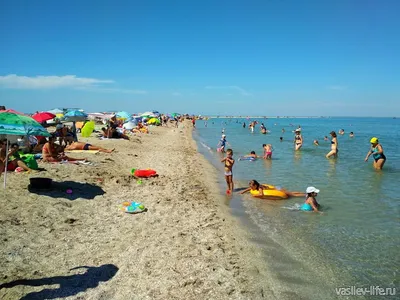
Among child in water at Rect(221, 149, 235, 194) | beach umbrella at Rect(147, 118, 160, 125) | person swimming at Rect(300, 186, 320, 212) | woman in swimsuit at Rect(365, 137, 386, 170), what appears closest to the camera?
person swimming at Rect(300, 186, 320, 212)

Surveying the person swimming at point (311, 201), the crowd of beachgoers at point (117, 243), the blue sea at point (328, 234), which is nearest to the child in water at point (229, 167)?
the blue sea at point (328, 234)

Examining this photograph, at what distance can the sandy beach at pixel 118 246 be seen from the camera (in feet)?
13.4

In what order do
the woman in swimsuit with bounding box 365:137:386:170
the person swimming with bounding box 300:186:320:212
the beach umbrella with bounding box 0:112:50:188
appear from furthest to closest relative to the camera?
the woman in swimsuit with bounding box 365:137:386:170 → the person swimming with bounding box 300:186:320:212 → the beach umbrella with bounding box 0:112:50:188

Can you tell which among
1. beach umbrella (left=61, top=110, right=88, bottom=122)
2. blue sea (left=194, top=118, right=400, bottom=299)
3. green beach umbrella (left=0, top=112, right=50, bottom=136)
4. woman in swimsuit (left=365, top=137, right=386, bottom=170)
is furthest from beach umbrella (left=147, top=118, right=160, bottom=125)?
green beach umbrella (left=0, top=112, right=50, bottom=136)

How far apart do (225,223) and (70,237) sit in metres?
3.29

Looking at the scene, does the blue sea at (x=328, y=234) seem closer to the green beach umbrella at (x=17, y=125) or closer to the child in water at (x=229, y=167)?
the child in water at (x=229, y=167)

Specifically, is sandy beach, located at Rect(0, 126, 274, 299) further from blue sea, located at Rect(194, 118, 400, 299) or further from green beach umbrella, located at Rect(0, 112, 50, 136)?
green beach umbrella, located at Rect(0, 112, 50, 136)

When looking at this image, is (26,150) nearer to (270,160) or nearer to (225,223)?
(225,223)

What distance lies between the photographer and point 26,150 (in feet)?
40.8

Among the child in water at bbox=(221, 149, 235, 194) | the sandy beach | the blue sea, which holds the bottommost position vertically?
the blue sea

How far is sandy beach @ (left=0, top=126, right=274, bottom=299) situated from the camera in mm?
4098

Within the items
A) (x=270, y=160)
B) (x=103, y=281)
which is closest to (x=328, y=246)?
(x=103, y=281)

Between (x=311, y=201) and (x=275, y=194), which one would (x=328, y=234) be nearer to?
(x=311, y=201)

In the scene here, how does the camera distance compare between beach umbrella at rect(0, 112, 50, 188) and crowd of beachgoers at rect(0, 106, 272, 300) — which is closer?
crowd of beachgoers at rect(0, 106, 272, 300)
